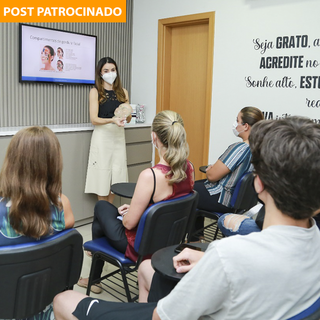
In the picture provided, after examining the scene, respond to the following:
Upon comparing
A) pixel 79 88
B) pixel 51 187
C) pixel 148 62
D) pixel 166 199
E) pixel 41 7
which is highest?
pixel 41 7

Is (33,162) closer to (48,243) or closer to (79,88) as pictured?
(48,243)

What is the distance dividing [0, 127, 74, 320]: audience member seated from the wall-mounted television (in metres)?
2.45

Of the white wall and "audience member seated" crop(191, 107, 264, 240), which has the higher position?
the white wall

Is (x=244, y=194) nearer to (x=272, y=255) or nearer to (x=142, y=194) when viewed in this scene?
(x=142, y=194)

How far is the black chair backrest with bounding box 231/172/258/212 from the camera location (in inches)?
108

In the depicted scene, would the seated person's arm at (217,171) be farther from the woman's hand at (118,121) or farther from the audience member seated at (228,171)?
the woman's hand at (118,121)

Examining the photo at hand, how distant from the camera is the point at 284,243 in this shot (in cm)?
Answer: 87

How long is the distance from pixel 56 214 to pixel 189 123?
3.14m

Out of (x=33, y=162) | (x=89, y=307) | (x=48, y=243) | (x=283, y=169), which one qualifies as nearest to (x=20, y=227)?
(x=48, y=243)

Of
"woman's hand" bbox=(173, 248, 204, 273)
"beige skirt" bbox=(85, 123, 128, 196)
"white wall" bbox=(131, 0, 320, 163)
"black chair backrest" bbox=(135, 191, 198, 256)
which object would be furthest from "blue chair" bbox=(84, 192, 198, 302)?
"white wall" bbox=(131, 0, 320, 163)

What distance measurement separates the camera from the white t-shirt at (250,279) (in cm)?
84

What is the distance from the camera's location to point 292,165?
85cm

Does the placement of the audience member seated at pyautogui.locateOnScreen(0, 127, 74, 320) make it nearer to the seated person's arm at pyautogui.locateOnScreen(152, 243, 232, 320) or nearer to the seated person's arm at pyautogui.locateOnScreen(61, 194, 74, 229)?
the seated person's arm at pyautogui.locateOnScreen(61, 194, 74, 229)

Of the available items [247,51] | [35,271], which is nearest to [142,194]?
[35,271]
